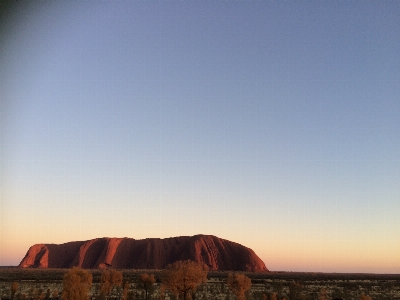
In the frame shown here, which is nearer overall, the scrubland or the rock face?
the scrubland

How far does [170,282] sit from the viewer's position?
142ft

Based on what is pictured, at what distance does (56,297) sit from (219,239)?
126 metres

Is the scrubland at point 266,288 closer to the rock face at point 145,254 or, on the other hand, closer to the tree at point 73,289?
the tree at point 73,289

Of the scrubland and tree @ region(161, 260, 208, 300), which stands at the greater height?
tree @ region(161, 260, 208, 300)

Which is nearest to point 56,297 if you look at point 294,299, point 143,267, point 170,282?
point 170,282

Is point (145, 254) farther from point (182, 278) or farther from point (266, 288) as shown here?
point (182, 278)

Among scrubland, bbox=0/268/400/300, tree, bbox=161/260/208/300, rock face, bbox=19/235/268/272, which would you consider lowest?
scrubland, bbox=0/268/400/300

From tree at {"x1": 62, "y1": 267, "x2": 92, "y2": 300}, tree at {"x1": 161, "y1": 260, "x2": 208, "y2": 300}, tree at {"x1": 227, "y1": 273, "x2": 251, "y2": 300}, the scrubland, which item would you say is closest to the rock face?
the scrubland

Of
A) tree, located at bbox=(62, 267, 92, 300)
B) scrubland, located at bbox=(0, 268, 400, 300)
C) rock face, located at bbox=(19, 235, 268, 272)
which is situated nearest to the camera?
tree, located at bbox=(62, 267, 92, 300)

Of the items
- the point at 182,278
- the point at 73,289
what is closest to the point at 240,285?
the point at 182,278

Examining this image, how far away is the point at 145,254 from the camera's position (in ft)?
519

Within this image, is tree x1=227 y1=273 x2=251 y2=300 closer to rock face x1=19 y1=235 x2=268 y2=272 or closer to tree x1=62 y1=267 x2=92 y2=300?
tree x1=62 y1=267 x2=92 y2=300

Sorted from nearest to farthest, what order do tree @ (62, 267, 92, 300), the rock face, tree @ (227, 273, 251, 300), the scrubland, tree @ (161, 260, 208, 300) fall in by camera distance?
tree @ (62, 267, 92, 300) → tree @ (161, 260, 208, 300) → tree @ (227, 273, 251, 300) → the scrubland → the rock face

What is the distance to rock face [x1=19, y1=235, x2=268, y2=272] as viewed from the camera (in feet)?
502
